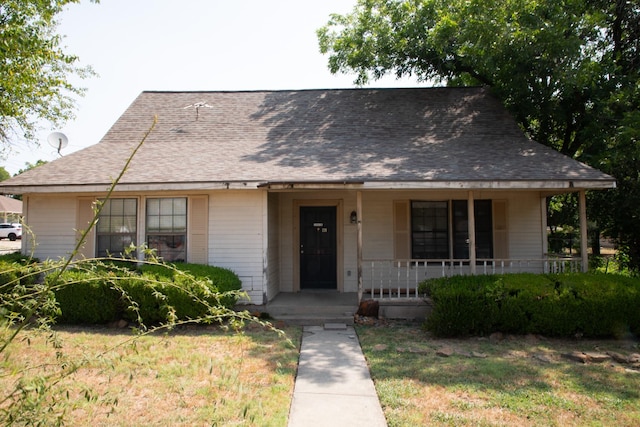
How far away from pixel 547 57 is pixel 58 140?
13.3 m

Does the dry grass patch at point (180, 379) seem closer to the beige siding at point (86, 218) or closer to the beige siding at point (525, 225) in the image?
the beige siding at point (86, 218)

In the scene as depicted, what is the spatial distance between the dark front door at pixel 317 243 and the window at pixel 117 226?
389 centimetres

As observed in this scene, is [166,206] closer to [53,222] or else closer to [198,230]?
[198,230]

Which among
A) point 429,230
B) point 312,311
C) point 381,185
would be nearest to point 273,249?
point 312,311

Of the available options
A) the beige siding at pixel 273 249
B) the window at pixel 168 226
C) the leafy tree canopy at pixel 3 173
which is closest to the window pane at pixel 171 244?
the window at pixel 168 226

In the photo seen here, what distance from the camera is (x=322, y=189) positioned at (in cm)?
841

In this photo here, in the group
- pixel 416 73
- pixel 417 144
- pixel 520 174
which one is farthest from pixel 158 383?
pixel 416 73

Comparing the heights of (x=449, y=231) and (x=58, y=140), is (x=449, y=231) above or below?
below

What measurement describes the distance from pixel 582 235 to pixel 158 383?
8313 millimetres

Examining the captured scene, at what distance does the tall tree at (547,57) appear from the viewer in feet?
33.6

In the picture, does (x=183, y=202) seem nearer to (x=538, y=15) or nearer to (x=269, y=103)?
(x=269, y=103)

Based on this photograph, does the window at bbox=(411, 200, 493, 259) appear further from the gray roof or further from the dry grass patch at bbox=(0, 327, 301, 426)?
the dry grass patch at bbox=(0, 327, 301, 426)

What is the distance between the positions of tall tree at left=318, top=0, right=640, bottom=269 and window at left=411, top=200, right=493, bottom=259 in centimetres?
296

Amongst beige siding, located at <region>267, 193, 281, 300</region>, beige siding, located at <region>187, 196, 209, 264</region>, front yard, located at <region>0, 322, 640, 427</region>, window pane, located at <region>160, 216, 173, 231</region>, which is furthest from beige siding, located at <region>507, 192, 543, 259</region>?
window pane, located at <region>160, 216, 173, 231</region>
